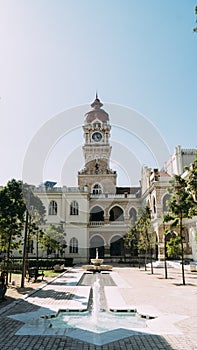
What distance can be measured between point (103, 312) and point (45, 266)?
77.6 ft

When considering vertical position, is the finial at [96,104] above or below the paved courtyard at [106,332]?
above

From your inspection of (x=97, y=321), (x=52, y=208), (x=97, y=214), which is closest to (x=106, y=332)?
(x=97, y=321)

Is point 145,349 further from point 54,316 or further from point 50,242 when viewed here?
point 50,242

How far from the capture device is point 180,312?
9859 mm

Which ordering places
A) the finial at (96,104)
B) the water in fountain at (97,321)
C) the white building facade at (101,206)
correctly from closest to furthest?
the water in fountain at (97,321)
the white building facade at (101,206)
the finial at (96,104)

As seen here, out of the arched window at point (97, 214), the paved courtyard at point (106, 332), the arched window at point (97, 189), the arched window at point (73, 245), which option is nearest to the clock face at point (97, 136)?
the arched window at point (97, 189)

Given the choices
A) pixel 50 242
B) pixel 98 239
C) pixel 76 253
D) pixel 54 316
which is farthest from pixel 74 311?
pixel 98 239

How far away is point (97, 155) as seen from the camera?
175ft

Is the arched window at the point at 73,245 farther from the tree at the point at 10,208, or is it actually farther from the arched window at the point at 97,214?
the tree at the point at 10,208

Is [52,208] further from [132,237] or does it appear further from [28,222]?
[28,222]

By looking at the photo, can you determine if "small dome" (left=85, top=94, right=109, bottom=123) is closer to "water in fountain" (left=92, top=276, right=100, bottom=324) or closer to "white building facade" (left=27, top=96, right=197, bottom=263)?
"white building facade" (left=27, top=96, right=197, bottom=263)

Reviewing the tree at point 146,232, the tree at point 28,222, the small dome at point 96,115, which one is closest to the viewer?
the tree at point 28,222

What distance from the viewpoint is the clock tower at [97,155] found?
5038 cm

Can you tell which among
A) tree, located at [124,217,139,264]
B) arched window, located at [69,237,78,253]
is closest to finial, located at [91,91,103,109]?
arched window, located at [69,237,78,253]
